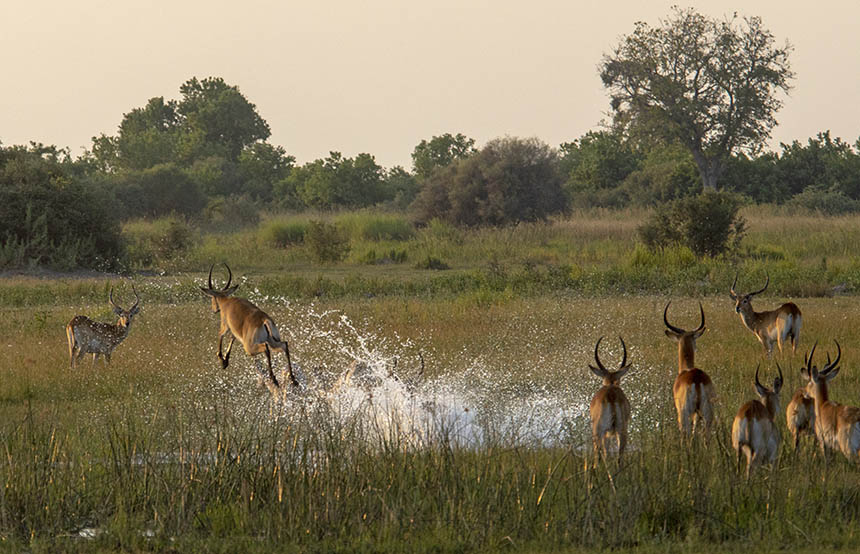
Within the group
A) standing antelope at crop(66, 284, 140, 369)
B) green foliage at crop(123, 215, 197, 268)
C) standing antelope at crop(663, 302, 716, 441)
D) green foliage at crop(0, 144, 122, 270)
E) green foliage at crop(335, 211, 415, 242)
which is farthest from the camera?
green foliage at crop(335, 211, 415, 242)

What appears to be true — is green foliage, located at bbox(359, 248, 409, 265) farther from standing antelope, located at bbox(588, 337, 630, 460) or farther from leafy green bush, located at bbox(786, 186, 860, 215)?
leafy green bush, located at bbox(786, 186, 860, 215)

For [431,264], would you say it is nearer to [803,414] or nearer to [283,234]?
[283,234]

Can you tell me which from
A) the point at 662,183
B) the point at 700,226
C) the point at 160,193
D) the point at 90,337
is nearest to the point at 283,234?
the point at 700,226

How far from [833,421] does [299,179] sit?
4453cm

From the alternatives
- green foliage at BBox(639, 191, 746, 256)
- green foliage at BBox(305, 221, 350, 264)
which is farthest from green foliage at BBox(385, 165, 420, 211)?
green foliage at BBox(639, 191, 746, 256)

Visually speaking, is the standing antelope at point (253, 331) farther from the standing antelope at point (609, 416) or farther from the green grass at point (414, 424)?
the standing antelope at point (609, 416)

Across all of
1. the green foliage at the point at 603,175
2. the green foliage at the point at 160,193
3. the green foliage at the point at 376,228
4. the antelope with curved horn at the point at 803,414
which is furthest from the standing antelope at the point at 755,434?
the green foliage at the point at 603,175

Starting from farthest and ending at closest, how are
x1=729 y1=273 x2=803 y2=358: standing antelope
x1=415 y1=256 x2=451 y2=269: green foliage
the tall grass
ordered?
1. x1=415 y1=256 x2=451 y2=269: green foliage
2. x1=729 y1=273 x2=803 y2=358: standing antelope
3. the tall grass

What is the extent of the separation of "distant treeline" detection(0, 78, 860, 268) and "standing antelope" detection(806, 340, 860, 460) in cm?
1813

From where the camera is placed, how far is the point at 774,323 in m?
11.0

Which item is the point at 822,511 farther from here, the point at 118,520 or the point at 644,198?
the point at 644,198

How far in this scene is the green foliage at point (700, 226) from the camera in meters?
21.5

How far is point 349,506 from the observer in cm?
543

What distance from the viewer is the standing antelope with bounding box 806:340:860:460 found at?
19.9 ft
